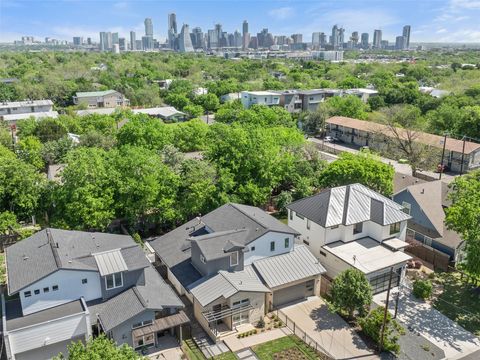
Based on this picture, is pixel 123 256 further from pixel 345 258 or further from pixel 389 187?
pixel 389 187

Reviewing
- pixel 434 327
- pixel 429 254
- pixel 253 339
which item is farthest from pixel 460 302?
pixel 253 339

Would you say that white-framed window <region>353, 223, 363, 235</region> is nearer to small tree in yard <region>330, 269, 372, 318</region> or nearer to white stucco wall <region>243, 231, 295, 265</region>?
white stucco wall <region>243, 231, 295, 265</region>

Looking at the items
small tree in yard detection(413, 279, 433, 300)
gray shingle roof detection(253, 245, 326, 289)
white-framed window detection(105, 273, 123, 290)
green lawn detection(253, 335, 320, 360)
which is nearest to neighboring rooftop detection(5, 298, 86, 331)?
white-framed window detection(105, 273, 123, 290)

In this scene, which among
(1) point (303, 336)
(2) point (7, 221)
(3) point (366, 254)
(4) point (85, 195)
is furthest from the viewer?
(2) point (7, 221)

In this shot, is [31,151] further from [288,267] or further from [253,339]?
[253,339]

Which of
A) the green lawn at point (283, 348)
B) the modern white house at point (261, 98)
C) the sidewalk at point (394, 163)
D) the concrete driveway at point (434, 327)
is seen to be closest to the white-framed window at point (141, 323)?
the green lawn at point (283, 348)
